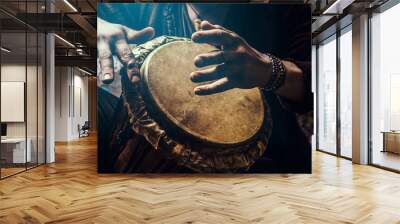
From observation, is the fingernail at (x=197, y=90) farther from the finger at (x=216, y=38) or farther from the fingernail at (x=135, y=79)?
the fingernail at (x=135, y=79)

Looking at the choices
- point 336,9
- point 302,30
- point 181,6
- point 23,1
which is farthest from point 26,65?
point 336,9

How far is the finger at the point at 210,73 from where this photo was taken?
637 centimetres

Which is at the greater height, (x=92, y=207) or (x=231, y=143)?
(x=231, y=143)

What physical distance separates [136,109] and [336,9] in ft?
13.0

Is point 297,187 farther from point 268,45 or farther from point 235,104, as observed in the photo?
point 268,45

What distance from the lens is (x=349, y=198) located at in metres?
4.66

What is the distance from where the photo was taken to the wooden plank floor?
3.85 meters

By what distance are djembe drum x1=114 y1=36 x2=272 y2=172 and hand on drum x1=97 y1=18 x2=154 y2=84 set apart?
138 mm

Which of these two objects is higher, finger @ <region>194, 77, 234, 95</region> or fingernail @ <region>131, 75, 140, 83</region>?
fingernail @ <region>131, 75, 140, 83</region>

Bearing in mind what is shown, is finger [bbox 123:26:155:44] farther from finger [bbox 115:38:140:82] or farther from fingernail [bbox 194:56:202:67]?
fingernail [bbox 194:56:202:67]

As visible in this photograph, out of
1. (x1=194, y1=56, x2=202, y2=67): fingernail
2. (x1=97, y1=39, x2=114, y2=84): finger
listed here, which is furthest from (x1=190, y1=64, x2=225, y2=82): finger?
(x1=97, y1=39, x2=114, y2=84): finger

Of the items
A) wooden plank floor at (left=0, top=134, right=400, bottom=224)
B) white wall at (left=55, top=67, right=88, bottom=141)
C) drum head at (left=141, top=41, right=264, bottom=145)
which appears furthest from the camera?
white wall at (left=55, top=67, right=88, bottom=141)

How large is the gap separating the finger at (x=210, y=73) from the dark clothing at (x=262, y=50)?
69 cm

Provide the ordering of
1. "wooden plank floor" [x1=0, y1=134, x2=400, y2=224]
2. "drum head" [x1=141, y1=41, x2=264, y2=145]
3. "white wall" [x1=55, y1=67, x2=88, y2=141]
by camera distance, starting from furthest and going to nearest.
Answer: "white wall" [x1=55, y1=67, x2=88, y2=141]
"drum head" [x1=141, y1=41, x2=264, y2=145]
"wooden plank floor" [x1=0, y1=134, x2=400, y2=224]
